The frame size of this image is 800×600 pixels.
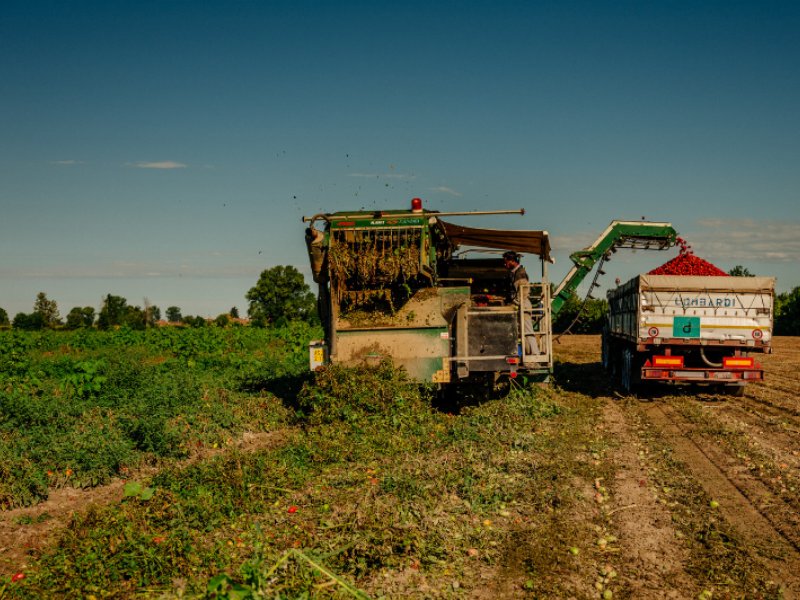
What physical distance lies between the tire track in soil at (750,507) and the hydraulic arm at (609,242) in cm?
691

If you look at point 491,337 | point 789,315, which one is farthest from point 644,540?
point 789,315

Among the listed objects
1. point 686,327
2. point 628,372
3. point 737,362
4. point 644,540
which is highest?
point 686,327

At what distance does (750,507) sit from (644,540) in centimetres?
160

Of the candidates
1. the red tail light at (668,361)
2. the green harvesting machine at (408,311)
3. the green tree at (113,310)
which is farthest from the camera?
the green tree at (113,310)

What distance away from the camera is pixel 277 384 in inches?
645

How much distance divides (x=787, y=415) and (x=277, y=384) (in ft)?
35.5

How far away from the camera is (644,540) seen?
5.79m

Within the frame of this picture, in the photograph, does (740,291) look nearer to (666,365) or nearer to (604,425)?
(666,365)

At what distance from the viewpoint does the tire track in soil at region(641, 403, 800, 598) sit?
209 inches

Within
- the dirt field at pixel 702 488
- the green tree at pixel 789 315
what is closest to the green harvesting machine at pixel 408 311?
the dirt field at pixel 702 488

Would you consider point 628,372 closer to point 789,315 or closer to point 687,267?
point 687,267

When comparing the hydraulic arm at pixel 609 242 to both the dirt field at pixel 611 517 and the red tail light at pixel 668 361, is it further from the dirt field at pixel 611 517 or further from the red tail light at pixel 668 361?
the dirt field at pixel 611 517

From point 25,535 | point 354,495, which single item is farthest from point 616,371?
point 25,535

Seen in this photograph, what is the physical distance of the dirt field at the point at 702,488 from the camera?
17.1 feet
